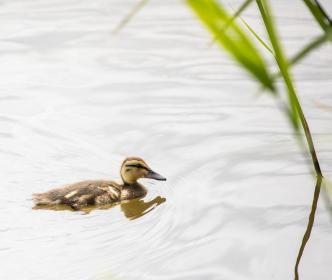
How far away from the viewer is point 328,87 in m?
6.57

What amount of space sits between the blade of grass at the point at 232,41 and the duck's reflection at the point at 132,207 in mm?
3635

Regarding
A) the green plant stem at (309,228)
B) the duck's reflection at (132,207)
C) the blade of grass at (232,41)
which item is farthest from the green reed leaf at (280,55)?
the duck's reflection at (132,207)

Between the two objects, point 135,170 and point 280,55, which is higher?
point 135,170

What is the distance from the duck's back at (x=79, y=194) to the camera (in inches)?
188

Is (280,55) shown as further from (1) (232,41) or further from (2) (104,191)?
(2) (104,191)

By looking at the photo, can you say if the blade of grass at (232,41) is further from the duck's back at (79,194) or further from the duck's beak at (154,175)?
the duck's beak at (154,175)

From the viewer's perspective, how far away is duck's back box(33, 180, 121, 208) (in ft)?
15.6

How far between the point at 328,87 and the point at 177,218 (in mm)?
2579

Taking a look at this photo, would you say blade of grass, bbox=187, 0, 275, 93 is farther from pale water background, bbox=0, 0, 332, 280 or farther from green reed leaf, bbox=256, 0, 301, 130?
pale water background, bbox=0, 0, 332, 280

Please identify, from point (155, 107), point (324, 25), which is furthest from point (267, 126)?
point (324, 25)

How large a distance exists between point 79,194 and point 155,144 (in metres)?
1.02

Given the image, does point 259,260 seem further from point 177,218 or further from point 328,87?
point 328,87

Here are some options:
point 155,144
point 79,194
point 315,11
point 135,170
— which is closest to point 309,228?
point 135,170

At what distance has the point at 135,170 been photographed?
507 cm
